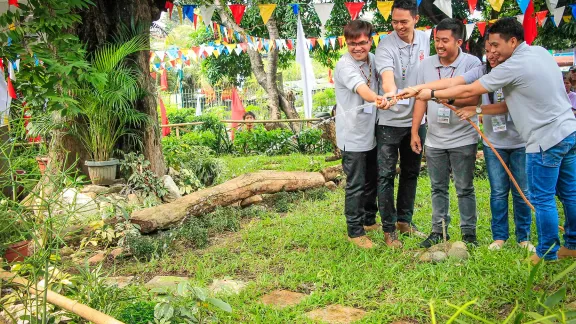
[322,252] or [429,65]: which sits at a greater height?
[429,65]

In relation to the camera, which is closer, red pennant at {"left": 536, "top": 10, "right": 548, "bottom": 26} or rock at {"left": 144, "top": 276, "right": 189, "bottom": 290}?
rock at {"left": 144, "top": 276, "right": 189, "bottom": 290}

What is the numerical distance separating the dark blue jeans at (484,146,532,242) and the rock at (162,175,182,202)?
3687 mm

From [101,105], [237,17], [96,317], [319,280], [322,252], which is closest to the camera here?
[96,317]

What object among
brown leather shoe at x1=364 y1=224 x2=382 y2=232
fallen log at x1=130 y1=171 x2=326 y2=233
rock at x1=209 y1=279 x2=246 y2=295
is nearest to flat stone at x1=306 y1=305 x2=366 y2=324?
rock at x1=209 y1=279 x2=246 y2=295

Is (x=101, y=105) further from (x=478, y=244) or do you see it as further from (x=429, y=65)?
(x=478, y=244)

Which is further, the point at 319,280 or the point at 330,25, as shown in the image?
the point at 330,25

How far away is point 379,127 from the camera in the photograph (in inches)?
161

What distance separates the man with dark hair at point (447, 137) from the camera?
3.73 m

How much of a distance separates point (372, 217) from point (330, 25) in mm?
9377

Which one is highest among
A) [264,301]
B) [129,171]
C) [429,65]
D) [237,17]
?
[237,17]

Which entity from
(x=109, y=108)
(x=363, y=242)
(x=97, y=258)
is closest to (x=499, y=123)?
(x=363, y=242)

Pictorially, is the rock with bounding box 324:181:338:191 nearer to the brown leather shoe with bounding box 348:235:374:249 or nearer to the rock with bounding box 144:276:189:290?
the brown leather shoe with bounding box 348:235:374:249

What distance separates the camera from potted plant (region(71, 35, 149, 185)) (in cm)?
585

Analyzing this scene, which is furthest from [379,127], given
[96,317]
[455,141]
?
[96,317]
